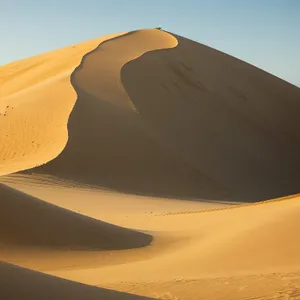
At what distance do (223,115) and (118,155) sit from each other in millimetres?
7754

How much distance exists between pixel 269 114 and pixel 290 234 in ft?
58.3

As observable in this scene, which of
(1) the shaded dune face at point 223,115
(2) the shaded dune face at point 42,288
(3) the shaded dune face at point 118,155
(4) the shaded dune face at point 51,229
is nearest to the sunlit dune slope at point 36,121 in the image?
(3) the shaded dune face at point 118,155

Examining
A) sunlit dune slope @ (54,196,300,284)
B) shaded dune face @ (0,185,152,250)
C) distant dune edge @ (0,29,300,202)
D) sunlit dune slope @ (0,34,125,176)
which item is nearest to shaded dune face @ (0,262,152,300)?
sunlit dune slope @ (54,196,300,284)

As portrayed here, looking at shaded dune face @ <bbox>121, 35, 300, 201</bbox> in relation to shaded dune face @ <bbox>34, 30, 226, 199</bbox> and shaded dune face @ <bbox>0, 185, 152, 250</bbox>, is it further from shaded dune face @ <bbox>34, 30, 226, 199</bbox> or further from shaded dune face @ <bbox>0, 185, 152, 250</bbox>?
shaded dune face @ <bbox>0, 185, 152, 250</bbox>

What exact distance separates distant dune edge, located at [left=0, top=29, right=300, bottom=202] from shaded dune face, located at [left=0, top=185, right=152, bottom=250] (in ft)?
18.7

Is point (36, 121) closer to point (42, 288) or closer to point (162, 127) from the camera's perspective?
point (162, 127)

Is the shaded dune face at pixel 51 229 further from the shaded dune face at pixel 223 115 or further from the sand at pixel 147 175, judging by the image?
the shaded dune face at pixel 223 115

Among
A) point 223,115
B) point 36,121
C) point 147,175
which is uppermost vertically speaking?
point 223,115

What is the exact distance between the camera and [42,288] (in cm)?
504

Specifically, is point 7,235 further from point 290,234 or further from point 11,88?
point 11,88

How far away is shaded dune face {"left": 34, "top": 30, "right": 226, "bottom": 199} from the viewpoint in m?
15.2

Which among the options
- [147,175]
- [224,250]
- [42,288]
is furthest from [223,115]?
[42,288]

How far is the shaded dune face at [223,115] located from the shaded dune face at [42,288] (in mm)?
10767

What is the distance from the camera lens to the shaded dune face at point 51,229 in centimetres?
786
